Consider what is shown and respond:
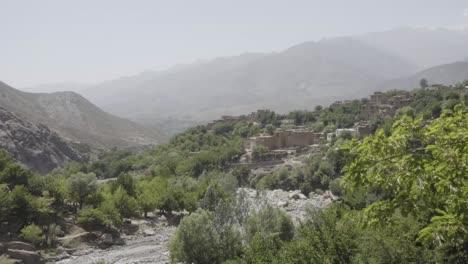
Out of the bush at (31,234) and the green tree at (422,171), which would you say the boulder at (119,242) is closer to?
the bush at (31,234)

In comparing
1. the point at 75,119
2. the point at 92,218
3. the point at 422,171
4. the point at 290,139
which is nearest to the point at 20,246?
the point at 92,218

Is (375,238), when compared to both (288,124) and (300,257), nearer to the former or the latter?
(300,257)

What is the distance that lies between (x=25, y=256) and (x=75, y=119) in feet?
417

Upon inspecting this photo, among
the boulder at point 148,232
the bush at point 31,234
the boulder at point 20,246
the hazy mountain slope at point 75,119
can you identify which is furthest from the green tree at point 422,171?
the hazy mountain slope at point 75,119

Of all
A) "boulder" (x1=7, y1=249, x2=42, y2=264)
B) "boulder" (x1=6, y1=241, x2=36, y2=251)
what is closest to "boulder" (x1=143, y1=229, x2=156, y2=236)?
"boulder" (x1=6, y1=241, x2=36, y2=251)

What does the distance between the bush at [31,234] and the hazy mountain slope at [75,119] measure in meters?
95.0

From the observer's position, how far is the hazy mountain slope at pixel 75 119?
12250 centimetres

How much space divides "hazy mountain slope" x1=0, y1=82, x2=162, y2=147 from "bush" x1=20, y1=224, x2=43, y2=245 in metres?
95.0

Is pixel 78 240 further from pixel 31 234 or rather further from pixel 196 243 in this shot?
pixel 196 243

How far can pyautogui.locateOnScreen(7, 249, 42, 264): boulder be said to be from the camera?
79.3 ft

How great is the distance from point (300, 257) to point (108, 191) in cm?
2896

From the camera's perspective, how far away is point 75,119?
5635 inches

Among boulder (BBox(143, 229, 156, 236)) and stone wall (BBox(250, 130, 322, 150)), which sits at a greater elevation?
stone wall (BBox(250, 130, 322, 150))

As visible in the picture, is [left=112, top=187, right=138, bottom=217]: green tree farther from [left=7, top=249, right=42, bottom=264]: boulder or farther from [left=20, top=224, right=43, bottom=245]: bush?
[left=7, top=249, right=42, bottom=264]: boulder
